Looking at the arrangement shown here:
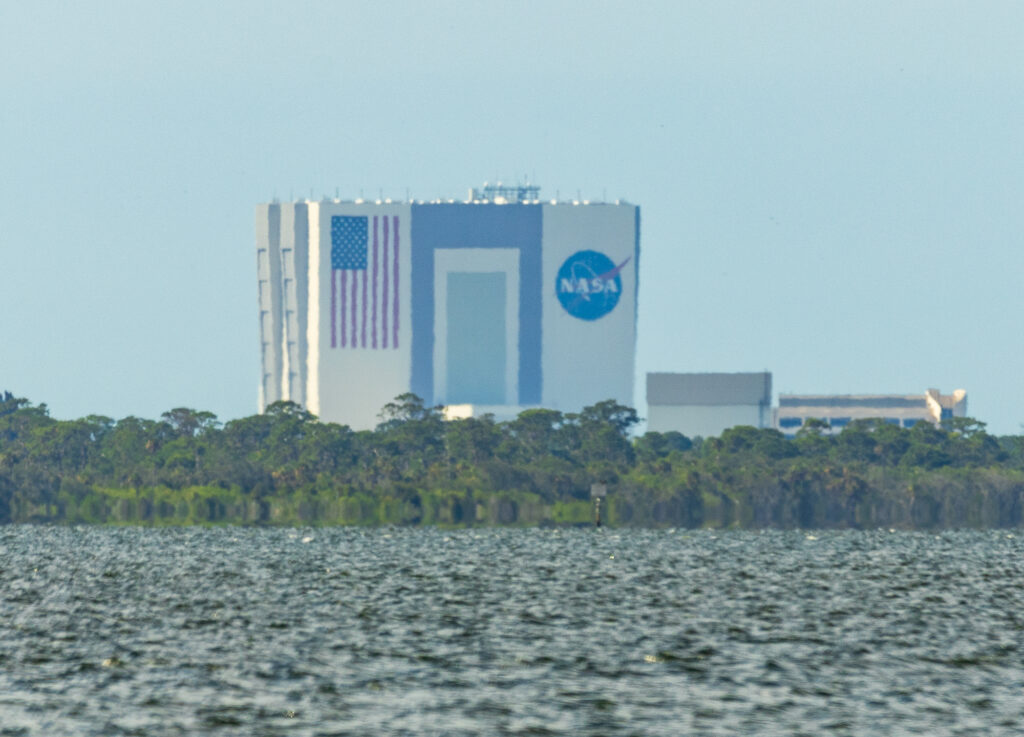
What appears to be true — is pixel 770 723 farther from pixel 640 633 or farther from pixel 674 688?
pixel 640 633

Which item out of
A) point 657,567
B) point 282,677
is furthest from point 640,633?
point 657,567

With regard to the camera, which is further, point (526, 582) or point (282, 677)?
point (526, 582)

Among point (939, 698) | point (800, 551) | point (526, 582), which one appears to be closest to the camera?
point (939, 698)

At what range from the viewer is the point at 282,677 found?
70500 mm

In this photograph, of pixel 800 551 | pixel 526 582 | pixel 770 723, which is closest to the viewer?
pixel 770 723

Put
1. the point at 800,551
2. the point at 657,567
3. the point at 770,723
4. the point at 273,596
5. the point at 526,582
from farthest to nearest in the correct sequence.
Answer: the point at 800,551
the point at 657,567
the point at 526,582
the point at 273,596
the point at 770,723

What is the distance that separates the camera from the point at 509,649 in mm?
80188

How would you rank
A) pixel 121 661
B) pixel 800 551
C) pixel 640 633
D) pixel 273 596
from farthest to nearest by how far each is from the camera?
1. pixel 800 551
2. pixel 273 596
3. pixel 640 633
4. pixel 121 661

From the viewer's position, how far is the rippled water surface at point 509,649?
61.5 meters

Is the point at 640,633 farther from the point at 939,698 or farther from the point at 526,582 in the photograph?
the point at 526,582

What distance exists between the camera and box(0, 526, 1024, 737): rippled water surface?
202 ft

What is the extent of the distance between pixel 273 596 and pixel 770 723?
172 feet

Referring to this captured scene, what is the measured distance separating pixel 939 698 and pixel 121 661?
29477 mm

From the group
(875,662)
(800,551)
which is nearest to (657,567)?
(800,551)
